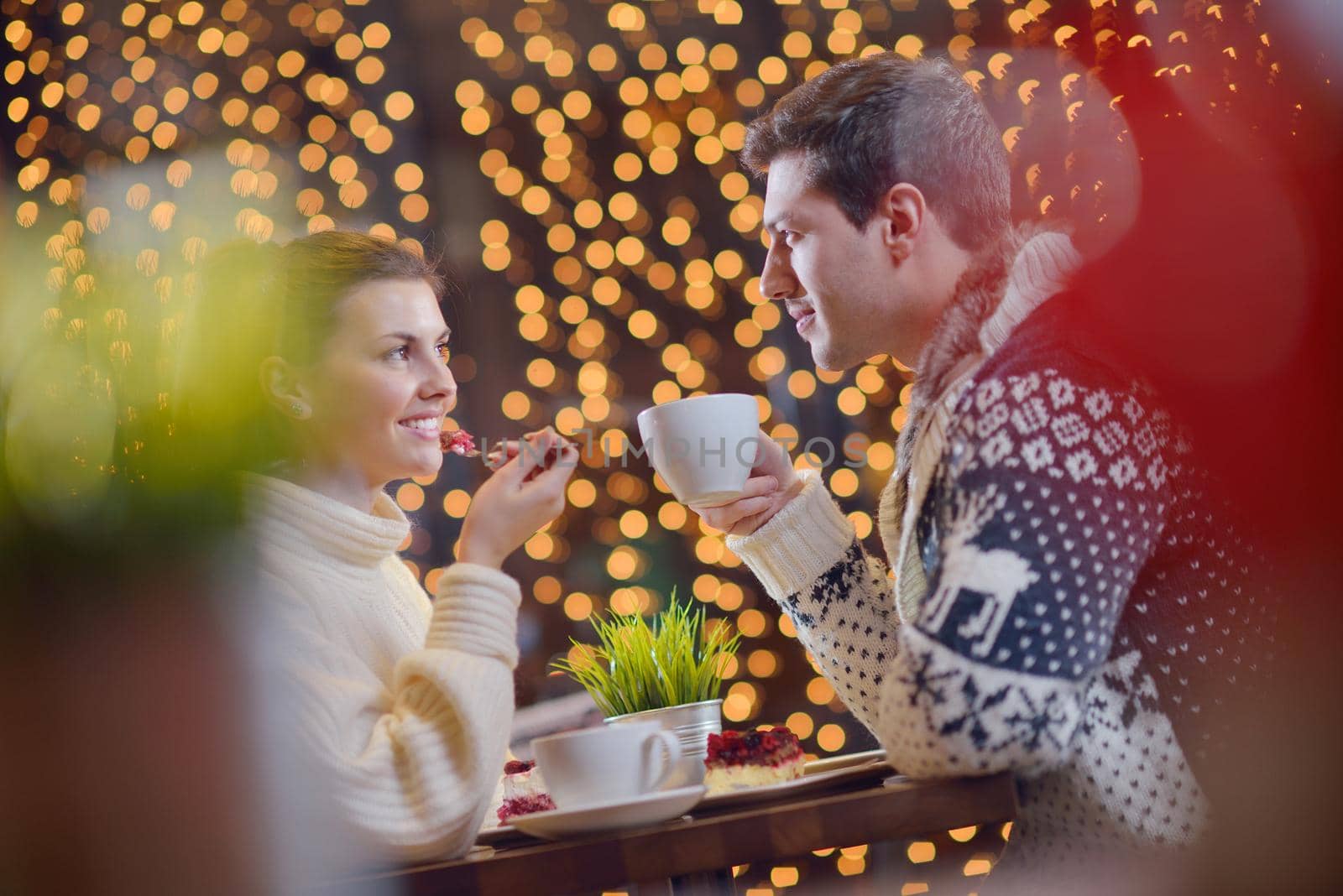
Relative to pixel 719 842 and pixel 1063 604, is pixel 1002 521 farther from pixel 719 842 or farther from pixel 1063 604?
pixel 719 842

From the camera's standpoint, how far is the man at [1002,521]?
2.70 ft

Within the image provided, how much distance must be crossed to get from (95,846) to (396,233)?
1.98m

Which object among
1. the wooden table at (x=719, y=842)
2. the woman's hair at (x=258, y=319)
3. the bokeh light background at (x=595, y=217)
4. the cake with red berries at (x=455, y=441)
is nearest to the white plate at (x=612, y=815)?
the wooden table at (x=719, y=842)

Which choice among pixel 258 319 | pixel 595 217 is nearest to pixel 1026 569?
pixel 258 319

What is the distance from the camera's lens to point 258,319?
768mm

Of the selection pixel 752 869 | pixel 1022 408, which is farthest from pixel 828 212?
pixel 752 869

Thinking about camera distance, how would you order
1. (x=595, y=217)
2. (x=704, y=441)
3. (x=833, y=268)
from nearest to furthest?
(x=704, y=441), (x=833, y=268), (x=595, y=217)

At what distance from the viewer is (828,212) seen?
46.9 inches

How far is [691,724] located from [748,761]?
0.08 meters

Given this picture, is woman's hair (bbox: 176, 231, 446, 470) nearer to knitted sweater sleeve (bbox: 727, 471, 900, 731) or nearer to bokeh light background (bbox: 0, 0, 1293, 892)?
knitted sweater sleeve (bbox: 727, 471, 900, 731)

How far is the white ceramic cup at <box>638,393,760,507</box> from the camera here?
108 cm

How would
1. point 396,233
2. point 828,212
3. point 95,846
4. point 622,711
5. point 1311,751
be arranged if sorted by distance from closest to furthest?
point 95,846 < point 1311,751 < point 622,711 < point 828,212 < point 396,233

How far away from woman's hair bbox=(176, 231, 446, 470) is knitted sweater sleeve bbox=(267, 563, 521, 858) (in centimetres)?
18

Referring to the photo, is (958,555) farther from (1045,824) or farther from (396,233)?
(396,233)
